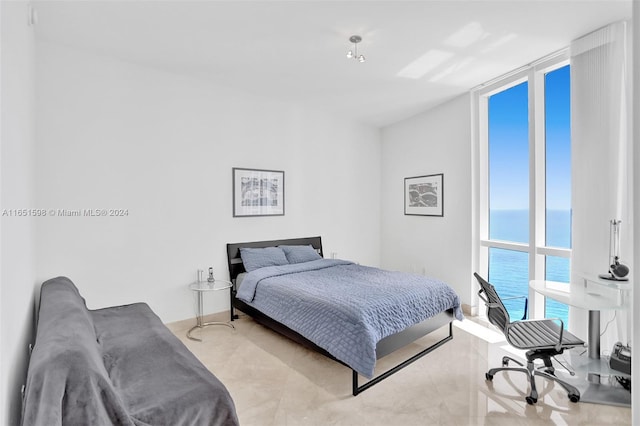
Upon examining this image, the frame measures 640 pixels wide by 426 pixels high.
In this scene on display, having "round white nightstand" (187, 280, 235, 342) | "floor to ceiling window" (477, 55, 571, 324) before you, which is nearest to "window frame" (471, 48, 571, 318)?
"floor to ceiling window" (477, 55, 571, 324)

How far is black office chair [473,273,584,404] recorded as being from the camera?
7.72ft

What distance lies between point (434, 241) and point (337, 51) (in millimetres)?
2985

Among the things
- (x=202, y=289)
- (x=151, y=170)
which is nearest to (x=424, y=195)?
(x=202, y=289)

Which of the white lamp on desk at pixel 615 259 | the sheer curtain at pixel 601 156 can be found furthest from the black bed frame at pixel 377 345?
the white lamp on desk at pixel 615 259

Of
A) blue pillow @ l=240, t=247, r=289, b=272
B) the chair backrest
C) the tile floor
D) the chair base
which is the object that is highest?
blue pillow @ l=240, t=247, r=289, b=272

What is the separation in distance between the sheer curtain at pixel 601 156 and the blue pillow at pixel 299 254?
9.44ft

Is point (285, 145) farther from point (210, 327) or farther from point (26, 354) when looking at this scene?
point (26, 354)

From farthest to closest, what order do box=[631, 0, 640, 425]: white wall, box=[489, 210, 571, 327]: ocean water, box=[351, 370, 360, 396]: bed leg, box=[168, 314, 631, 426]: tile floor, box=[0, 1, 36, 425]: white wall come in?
1. box=[489, 210, 571, 327]: ocean water
2. box=[351, 370, 360, 396]: bed leg
3. box=[168, 314, 631, 426]: tile floor
4. box=[0, 1, 36, 425]: white wall
5. box=[631, 0, 640, 425]: white wall

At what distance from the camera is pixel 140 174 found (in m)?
3.54

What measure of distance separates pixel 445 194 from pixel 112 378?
4.21 m

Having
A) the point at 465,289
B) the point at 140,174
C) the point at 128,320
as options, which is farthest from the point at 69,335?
the point at 465,289

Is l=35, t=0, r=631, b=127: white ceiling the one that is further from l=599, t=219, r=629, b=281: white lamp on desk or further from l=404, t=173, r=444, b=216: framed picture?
l=599, t=219, r=629, b=281: white lamp on desk

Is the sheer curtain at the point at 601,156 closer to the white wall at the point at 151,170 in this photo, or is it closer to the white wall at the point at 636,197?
the white wall at the point at 636,197

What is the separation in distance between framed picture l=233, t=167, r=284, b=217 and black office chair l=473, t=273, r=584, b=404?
2832mm
